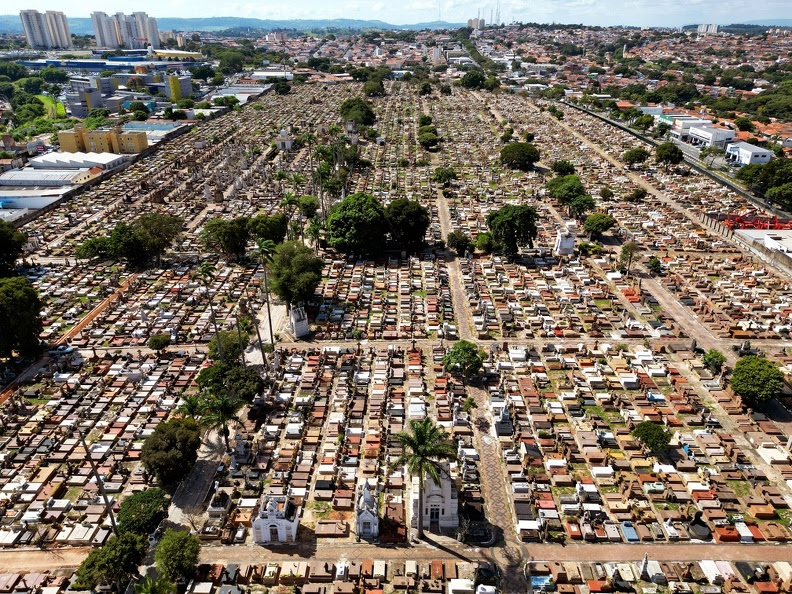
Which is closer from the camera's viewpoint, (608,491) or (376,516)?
(376,516)

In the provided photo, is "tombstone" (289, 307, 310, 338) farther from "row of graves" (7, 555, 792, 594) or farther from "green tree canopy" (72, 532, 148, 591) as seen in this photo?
"green tree canopy" (72, 532, 148, 591)

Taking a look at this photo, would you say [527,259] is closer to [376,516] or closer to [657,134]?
[376,516]

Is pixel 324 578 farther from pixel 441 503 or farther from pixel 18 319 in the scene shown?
pixel 18 319

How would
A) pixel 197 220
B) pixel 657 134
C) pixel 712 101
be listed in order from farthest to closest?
pixel 712 101 < pixel 657 134 < pixel 197 220

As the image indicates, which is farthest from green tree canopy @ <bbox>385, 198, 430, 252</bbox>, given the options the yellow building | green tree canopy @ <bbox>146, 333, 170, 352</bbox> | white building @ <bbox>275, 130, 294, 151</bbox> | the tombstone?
the yellow building

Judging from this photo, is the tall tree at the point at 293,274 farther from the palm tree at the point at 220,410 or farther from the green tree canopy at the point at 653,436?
the green tree canopy at the point at 653,436

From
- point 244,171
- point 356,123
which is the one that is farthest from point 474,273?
point 356,123

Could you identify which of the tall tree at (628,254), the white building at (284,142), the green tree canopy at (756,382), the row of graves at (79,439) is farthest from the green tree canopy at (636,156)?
the row of graves at (79,439)
